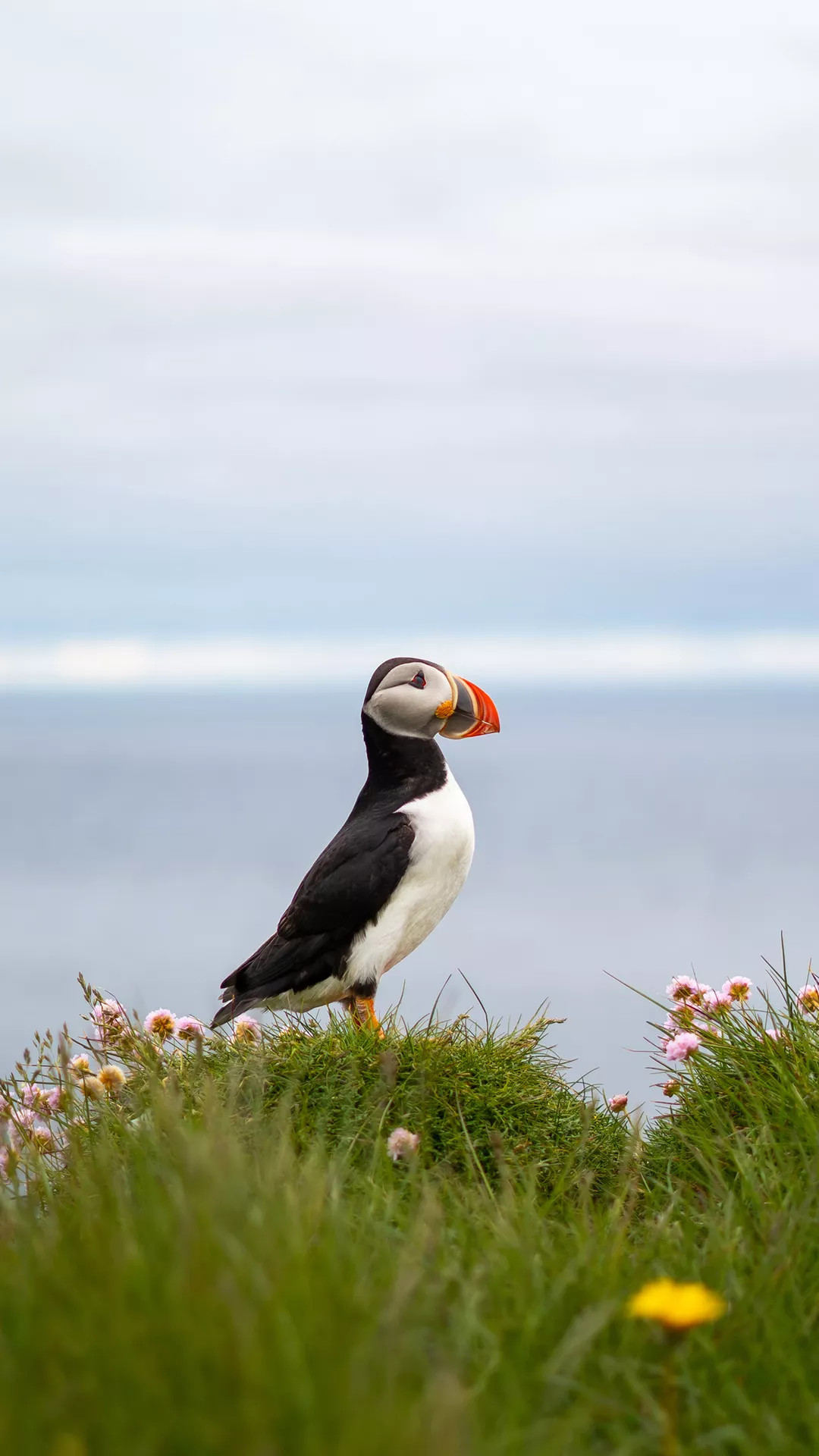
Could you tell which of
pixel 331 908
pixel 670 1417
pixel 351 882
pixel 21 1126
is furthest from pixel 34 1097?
pixel 670 1417

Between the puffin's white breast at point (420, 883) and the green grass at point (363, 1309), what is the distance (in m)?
1.23

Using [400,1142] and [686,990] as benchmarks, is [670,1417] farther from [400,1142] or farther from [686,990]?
[686,990]

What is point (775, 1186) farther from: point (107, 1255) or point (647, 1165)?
point (107, 1255)

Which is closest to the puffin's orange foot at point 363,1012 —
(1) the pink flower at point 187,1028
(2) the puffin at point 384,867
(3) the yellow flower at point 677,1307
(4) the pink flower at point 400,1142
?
(2) the puffin at point 384,867

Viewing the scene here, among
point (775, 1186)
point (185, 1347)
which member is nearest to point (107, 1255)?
point (185, 1347)

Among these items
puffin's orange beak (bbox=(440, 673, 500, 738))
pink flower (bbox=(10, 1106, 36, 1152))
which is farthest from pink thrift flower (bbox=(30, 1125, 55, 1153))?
puffin's orange beak (bbox=(440, 673, 500, 738))

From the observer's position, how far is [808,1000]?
6.04 meters

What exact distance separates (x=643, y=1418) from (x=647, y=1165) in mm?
3121

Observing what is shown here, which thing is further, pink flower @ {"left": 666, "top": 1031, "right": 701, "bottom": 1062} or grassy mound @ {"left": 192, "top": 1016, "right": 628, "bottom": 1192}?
pink flower @ {"left": 666, "top": 1031, "right": 701, "bottom": 1062}

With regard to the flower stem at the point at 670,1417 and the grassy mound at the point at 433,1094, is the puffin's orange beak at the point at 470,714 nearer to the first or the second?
the grassy mound at the point at 433,1094

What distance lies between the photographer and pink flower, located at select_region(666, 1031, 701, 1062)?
231 inches

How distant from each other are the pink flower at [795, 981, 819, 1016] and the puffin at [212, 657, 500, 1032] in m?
1.62

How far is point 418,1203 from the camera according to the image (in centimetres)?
388

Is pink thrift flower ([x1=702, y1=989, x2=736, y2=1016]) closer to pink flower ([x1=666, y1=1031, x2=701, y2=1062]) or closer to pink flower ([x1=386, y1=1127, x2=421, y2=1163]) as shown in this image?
pink flower ([x1=666, y1=1031, x2=701, y2=1062])
